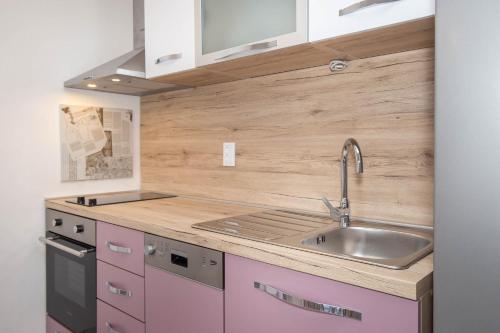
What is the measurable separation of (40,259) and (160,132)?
96 centimetres

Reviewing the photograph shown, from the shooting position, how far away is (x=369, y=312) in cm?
89

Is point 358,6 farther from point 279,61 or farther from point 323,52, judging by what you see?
point 279,61

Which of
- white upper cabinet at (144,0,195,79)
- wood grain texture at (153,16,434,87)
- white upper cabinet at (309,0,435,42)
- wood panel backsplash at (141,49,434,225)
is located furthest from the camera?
white upper cabinet at (144,0,195,79)

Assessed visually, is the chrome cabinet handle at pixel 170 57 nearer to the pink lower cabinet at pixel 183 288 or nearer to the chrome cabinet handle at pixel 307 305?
the pink lower cabinet at pixel 183 288

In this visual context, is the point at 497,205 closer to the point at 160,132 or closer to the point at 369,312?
the point at 369,312

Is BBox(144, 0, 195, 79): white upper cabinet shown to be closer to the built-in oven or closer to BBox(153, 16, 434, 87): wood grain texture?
BBox(153, 16, 434, 87): wood grain texture

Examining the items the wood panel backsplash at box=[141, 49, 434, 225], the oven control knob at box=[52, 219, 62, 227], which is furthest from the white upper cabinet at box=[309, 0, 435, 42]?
the oven control knob at box=[52, 219, 62, 227]

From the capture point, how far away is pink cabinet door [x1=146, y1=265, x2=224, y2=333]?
1.25m

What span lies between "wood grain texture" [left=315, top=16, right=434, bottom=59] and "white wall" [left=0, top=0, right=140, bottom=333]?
1.53 m

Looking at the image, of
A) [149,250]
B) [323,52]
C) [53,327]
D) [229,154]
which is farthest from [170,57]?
[53,327]

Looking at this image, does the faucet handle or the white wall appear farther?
the white wall

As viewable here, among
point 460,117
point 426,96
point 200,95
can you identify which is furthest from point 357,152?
point 200,95

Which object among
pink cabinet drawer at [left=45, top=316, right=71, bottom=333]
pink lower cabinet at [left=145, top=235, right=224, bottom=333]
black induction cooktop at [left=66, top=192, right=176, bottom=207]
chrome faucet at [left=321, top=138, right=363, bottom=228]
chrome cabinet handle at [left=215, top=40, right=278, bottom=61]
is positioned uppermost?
chrome cabinet handle at [left=215, top=40, right=278, bottom=61]

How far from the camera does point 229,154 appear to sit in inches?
78.4
